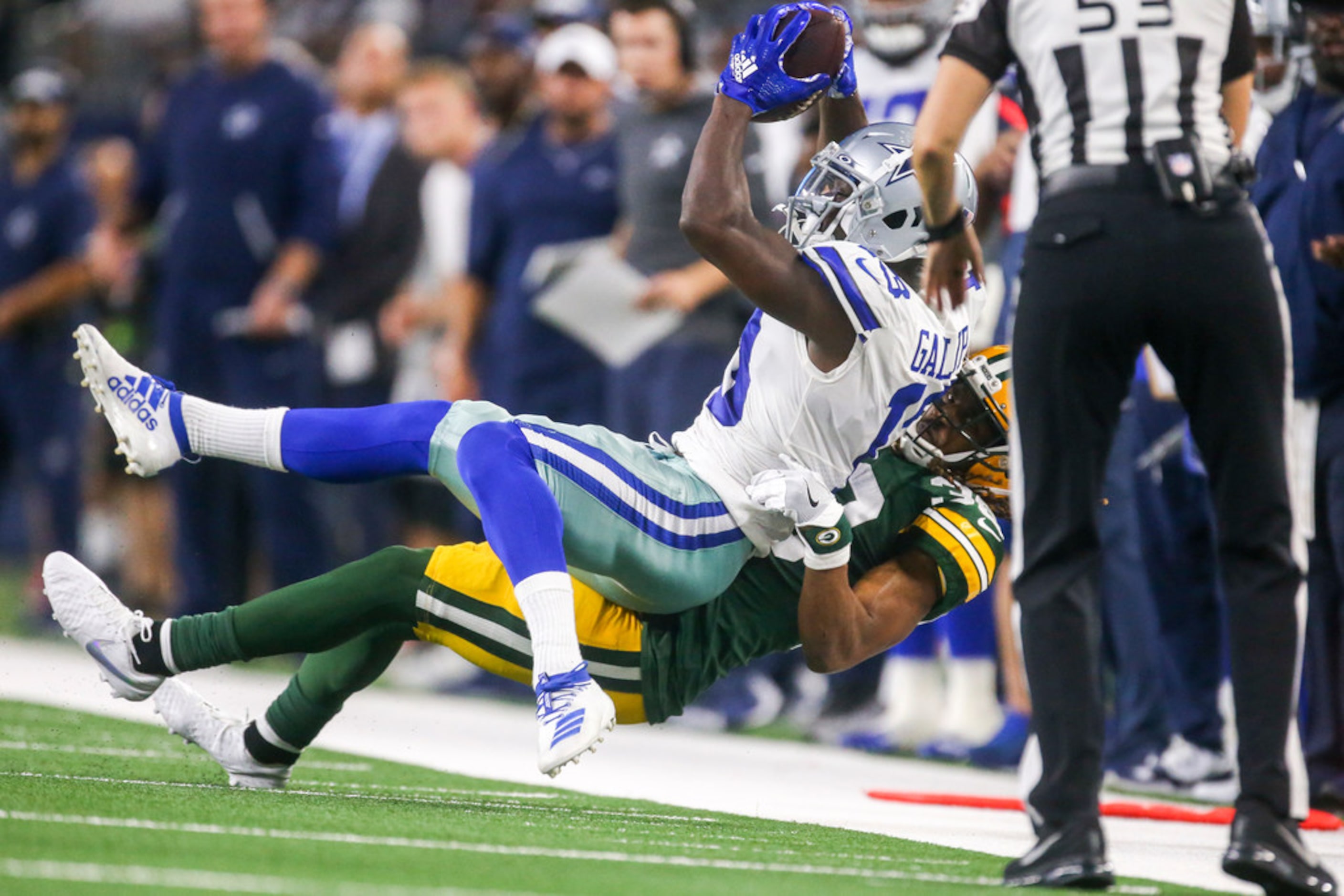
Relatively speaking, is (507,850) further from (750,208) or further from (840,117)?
(840,117)

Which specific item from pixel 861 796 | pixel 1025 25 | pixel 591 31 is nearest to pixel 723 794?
pixel 861 796

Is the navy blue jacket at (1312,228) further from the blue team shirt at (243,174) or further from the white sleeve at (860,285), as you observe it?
the blue team shirt at (243,174)

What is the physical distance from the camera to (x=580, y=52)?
7984 mm

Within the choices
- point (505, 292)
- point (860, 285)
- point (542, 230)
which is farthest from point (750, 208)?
point (505, 292)

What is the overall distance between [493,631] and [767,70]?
1.37 meters

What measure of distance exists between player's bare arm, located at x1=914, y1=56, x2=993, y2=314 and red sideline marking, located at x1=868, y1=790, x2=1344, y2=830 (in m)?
1.98

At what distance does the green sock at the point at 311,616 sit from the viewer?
14.8 feet

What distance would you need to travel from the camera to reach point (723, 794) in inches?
213

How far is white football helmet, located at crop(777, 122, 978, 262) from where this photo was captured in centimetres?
454

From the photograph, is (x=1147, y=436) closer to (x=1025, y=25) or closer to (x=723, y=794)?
(x=723, y=794)

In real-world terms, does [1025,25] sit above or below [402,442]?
above

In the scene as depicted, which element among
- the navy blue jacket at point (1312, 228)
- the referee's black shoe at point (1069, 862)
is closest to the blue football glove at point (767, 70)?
the referee's black shoe at point (1069, 862)

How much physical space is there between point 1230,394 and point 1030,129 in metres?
0.63

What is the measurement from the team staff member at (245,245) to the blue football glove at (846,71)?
14.8ft
